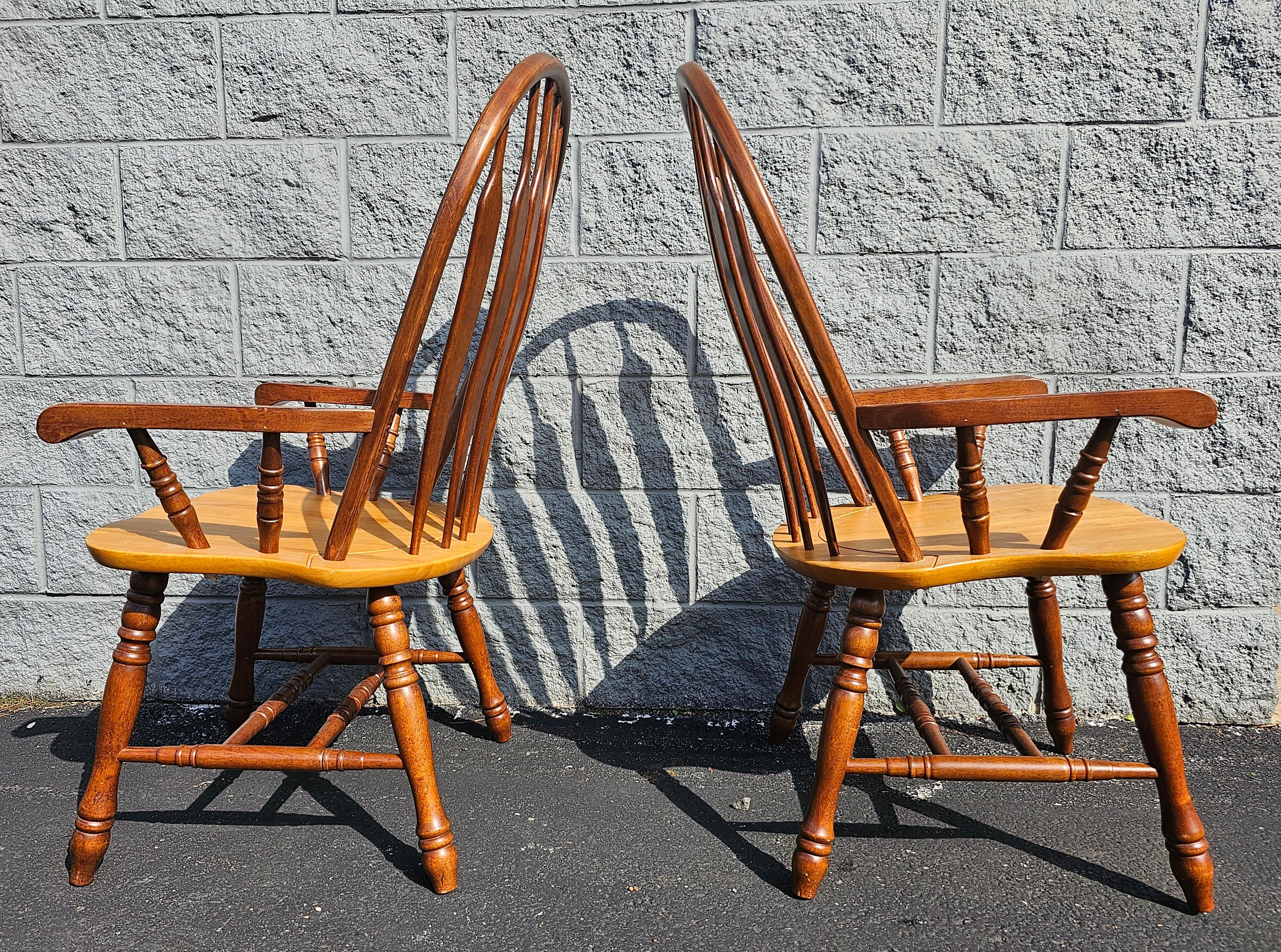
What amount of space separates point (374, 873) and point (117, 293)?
145 centimetres

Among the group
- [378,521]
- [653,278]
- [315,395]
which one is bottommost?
[378,521]

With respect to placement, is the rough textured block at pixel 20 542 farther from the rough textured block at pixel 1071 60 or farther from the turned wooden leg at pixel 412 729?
the rough textured block at pixel 1071 60

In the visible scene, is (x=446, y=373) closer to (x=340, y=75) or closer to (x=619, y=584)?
(x=619, y=584)

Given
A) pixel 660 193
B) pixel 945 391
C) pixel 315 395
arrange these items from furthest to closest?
pixel 660 193 < pixel 315 395 < pixel 945 391

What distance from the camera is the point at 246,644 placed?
1850 mm

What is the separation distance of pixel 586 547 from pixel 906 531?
0.91 meters

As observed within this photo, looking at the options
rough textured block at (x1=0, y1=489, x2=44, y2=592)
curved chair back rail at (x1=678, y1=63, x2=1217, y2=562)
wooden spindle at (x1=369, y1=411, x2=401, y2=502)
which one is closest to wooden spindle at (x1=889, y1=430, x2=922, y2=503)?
curved chair back rail at (x1=678, y1=63, x2=1217, y2=562)

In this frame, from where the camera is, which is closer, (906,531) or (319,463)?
(906,531)

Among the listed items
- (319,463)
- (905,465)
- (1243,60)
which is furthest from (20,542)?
(1243,60)

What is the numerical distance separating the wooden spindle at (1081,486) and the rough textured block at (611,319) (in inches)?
35.8

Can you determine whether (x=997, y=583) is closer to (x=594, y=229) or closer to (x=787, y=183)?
(x=787, y=183)

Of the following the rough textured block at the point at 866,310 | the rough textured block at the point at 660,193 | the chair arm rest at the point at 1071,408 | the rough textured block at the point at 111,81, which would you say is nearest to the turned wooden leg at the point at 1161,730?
the chair arm rest at the point at 1071,408

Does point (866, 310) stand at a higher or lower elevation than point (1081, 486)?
higher

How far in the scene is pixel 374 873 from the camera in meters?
1.42
